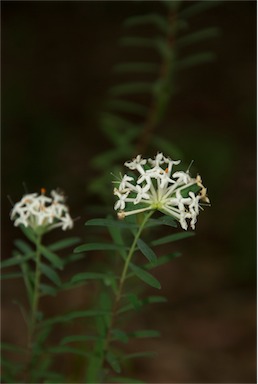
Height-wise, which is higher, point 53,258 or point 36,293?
point 53,258

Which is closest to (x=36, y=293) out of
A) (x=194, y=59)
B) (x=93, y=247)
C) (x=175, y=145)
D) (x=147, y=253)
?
(x=93, y=247)

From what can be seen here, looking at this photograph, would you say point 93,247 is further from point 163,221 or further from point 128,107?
point 128,107

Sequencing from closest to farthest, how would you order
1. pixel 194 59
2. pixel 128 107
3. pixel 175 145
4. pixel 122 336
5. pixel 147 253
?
1. pixel 147 253
2. pixel 122 336
3. pixel 194 59
4. pixel 175 145
5. pixel 128 107

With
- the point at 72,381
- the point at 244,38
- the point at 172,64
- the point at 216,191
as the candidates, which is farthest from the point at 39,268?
the point at 244,38

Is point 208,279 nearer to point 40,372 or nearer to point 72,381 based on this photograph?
point 72,381

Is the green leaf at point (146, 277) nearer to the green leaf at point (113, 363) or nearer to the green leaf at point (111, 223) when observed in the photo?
the green leaf at point (111, 223)

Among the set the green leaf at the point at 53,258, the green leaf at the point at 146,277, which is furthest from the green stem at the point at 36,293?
the green leaf at the point at 146,277
